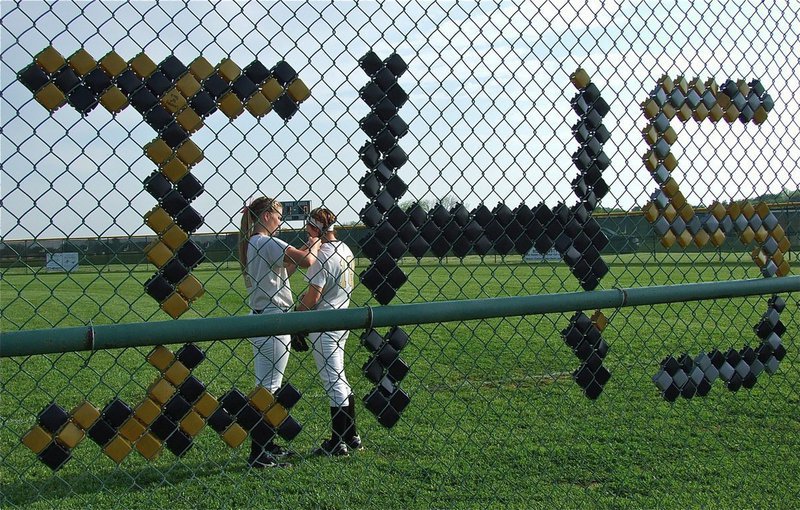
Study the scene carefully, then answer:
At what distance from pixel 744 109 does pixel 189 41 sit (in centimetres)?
260

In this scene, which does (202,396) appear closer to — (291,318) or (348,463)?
(291,318)

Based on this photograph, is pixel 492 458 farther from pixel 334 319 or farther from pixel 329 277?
pixel 334 319

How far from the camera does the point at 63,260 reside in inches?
107

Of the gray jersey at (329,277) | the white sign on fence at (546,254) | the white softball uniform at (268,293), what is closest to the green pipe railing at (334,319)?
the white sign on fence at (546,254)

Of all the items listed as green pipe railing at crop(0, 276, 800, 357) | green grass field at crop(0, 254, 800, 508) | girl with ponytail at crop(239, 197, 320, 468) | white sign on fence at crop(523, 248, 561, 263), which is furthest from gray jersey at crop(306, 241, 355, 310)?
green pipe railing at crop(0, 276, 800, 357)

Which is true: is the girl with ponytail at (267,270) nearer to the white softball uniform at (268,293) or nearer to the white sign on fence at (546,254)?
the white softball uniform at (268,293)

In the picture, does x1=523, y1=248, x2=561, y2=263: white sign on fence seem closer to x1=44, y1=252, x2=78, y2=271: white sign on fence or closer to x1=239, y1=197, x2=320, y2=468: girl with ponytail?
x1=239, y1=197, x2=320, y2=468: girl with ponytail

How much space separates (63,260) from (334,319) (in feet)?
3.47

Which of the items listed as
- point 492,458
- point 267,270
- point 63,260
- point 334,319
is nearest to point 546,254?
point 334,319

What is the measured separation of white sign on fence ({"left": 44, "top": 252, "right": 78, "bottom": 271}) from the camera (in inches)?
97.9

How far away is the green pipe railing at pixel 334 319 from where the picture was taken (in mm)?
2139

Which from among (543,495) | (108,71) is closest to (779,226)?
(543,495)

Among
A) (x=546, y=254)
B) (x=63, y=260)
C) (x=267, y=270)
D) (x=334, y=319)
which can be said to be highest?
(x=546, y=254)

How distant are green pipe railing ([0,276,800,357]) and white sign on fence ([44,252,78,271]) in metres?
0.38
